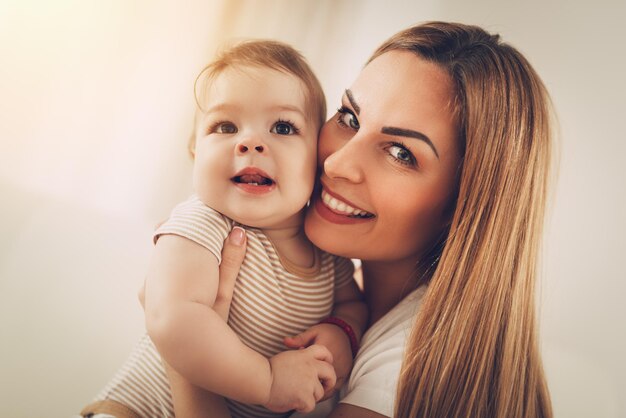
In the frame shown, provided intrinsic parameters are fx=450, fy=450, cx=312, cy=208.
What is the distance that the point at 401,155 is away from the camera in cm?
110


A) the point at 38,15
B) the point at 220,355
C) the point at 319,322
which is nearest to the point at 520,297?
the point at 319,322

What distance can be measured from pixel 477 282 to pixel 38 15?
4.42 ft

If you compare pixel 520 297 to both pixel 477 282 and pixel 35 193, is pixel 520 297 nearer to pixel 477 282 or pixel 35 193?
pixel 477 282

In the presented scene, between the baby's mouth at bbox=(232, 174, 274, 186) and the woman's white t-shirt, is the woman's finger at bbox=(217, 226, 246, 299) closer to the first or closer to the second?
the baby's mouth at bbox=(232, 174, 274, 186)

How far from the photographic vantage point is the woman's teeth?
1.12m

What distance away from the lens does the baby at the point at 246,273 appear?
854mm

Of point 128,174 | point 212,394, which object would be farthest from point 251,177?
point 128,174

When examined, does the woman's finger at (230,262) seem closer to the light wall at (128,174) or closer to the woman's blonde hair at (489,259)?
the woman's blonde hair at (489,259)

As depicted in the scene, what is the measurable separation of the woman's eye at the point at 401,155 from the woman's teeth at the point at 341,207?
6.1 inches

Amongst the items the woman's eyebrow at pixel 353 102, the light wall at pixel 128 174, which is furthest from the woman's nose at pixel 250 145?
the light wall at pixel 128 174

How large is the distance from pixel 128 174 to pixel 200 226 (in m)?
0.89

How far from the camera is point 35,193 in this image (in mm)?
1376

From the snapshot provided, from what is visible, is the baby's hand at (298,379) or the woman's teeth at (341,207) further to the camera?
the woman's teeth at (341,207)

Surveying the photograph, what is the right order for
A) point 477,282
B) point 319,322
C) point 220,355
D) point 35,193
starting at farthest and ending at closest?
1. point 35,193
2. point 319,322
3. point 477,282
4. point 220,355
